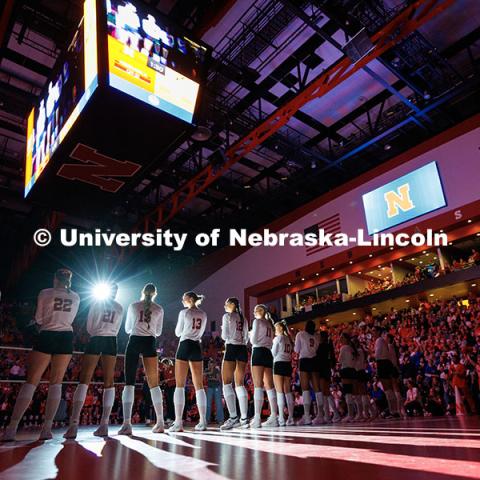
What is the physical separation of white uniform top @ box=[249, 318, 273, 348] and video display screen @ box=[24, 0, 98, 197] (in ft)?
11.8

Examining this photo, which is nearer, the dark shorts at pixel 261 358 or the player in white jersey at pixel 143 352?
the player in white jersey at pixel 143 352

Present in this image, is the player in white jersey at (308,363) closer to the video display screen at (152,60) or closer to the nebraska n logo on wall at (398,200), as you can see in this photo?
the video display screen at (152,60)

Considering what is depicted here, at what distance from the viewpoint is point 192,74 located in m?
4.92

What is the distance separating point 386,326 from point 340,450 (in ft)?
37.1

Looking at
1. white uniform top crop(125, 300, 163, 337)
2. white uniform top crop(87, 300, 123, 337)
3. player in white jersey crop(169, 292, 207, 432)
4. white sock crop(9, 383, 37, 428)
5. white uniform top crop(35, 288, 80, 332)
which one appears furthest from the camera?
player in white jersey crop(169, 292, 207, 432)

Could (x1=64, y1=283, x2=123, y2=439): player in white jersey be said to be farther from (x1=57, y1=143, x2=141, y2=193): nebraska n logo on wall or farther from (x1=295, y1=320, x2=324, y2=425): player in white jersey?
(x1=295, y1=320, x2=324, y2=425): player in white jersey

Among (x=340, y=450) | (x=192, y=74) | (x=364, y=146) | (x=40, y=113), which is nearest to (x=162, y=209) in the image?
(x=364, y=146)

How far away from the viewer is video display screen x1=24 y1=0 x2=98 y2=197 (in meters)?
4.13

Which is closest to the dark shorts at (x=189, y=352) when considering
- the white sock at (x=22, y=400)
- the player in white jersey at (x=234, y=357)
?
the player in white jersey at (x=234, y=357)

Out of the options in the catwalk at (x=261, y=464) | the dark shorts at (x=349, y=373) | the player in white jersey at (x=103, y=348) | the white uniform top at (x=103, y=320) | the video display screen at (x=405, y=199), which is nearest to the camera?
the catwalk at (x=261, y=464)

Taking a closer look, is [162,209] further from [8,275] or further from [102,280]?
[8,275]

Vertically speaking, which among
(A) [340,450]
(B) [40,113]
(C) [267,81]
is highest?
(C) [267,81]

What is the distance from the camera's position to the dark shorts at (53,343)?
4094mm

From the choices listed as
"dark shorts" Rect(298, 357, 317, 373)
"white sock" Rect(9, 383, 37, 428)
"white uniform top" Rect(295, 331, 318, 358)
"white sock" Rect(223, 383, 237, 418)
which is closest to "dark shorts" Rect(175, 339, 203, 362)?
"white sock" Rect(223, 383, 237, 418)
